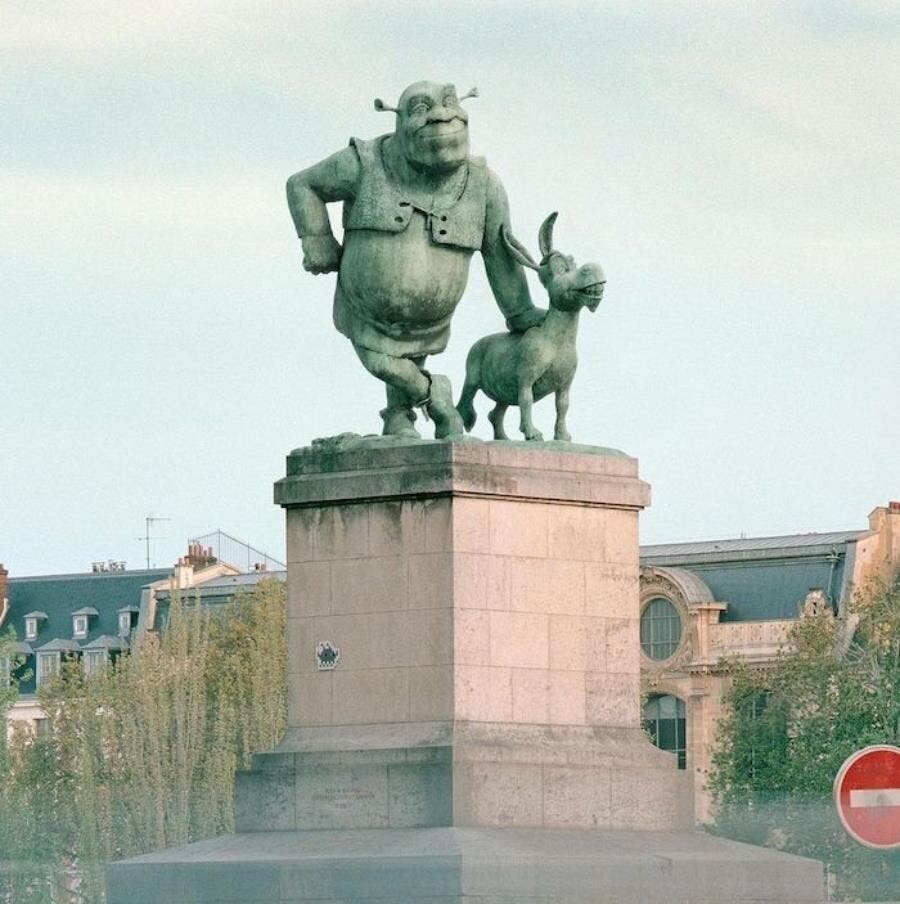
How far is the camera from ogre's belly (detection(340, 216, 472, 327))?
1181 inches

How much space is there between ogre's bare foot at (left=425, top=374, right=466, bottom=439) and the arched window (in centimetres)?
6122

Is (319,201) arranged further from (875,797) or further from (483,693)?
(875,797)

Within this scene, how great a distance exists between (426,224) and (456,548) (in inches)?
114

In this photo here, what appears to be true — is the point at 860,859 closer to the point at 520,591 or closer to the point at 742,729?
the point at 742,729

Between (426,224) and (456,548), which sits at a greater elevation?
(426,224)

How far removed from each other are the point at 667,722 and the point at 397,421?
6227 centimetres

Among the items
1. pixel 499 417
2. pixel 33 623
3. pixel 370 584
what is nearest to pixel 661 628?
pixel 33 623

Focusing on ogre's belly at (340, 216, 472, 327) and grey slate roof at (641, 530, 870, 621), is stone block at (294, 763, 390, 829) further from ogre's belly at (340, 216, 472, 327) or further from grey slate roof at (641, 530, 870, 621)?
grey slate roof at (641, 530, 870, 621)

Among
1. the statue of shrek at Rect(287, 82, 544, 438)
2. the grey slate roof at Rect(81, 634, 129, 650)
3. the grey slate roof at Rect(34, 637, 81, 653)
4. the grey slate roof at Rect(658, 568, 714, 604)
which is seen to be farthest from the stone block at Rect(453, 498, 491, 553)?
the grey slate roof at Rect(34, 637, 81, 653)

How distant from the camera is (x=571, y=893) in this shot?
2781cm

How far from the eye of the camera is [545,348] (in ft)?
99.6

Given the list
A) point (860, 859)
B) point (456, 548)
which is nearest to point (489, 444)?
point (456, 548)

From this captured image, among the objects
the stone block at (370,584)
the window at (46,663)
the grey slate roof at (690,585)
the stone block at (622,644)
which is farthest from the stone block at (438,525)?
the window at (46,663)

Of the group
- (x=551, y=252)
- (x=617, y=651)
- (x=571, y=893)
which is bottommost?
(x=571, y=893)
